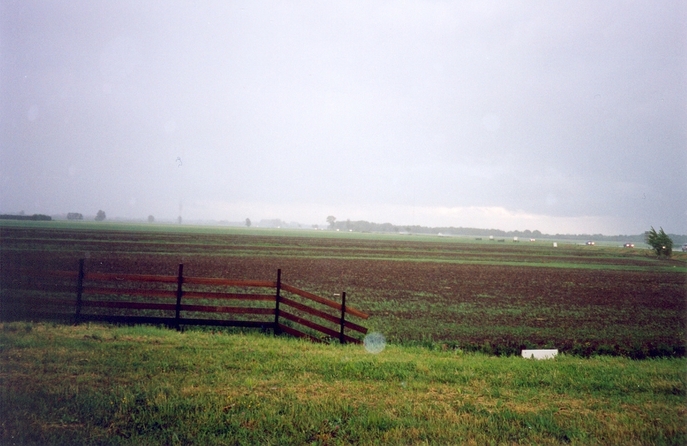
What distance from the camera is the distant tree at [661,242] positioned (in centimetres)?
7006

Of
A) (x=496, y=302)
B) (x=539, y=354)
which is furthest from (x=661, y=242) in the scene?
(x=539, y=354)

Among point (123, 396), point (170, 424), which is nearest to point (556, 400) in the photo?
point (170, 424)

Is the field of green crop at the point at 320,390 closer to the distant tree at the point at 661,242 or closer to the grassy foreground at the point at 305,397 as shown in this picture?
the grassy foreground at the point at 305,397

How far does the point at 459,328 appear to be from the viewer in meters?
14.6

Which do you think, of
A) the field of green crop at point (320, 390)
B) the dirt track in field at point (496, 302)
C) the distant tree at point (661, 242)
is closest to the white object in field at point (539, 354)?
the field of green crop at point (320, 390)

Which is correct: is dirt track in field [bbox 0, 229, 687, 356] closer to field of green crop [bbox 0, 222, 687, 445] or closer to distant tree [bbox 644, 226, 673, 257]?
field of green crop [bbox 0, 222, 687, 445]

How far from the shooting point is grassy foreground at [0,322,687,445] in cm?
500

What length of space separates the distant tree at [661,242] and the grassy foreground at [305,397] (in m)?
78.4

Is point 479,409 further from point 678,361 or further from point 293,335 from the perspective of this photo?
point 678,361

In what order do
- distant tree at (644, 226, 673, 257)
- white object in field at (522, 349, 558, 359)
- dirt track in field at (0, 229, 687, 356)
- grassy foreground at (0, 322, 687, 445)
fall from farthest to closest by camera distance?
distant tree at (644, 226, 673, 257) → dirt track in field at (0, 229, 687, 356) → white object in field at (522, 349, 558, 359) → grassy foreground at (0, 322, 687, 445)

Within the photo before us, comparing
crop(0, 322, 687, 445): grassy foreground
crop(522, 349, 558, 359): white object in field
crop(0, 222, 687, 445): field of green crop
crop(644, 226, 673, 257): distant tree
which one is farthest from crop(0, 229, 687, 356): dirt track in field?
crop(644, 226, 673, 257): distant tree

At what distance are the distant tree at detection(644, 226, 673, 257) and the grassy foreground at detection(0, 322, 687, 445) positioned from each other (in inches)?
3087

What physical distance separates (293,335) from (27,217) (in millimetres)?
203181

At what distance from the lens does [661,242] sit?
70438mm
